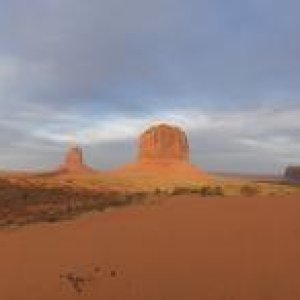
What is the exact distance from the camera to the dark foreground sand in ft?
31.2

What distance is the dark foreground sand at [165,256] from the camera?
9500 millimetres

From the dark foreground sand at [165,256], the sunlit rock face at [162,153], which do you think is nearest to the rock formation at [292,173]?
the sunlit rock face at [162,153]

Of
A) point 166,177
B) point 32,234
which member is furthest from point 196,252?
point 166,177

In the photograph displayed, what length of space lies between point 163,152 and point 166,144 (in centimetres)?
171

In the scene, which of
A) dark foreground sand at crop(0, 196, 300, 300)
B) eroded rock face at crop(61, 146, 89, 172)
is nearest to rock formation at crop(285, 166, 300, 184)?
eroded rock face at crop(61, 146, 89, 172)

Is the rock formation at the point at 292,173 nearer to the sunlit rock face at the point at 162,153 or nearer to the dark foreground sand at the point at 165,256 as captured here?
the sunlit rock face at the point at 162,153

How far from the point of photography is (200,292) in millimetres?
9250

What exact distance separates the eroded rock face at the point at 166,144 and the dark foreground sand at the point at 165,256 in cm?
11129

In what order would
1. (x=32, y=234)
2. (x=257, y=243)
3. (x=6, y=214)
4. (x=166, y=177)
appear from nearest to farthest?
(x=257, y=243) → (x=32, y=234) → (x=6, y=214) → (x=166, y=177)

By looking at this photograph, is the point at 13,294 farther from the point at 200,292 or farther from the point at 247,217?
the point at 247,217

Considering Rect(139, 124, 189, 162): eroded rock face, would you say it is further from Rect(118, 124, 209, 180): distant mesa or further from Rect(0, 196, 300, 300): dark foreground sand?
Rect(0, 196, 300, 300): dark foreground sand

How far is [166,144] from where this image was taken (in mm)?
127000

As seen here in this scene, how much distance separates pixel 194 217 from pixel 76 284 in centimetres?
450

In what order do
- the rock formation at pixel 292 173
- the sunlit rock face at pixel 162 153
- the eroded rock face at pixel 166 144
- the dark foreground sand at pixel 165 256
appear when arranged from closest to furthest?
1. the dark foreground sand at pixel 165 256
2. the sunlit rock face at pixel 162 153
3. the eroded rock face at pixel 166 144
4. the rock formation at pixel 292 173
